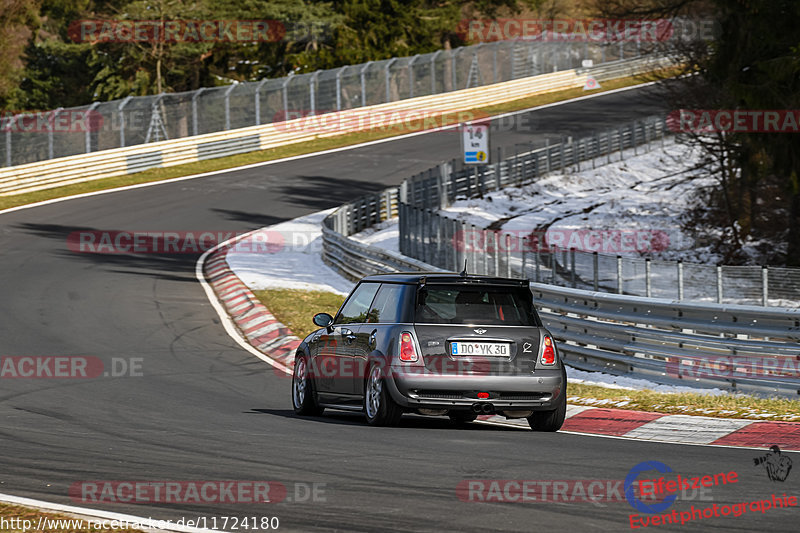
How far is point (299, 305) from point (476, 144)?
12.6 m

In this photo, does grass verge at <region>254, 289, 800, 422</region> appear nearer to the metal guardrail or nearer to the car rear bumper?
the metal guardrail

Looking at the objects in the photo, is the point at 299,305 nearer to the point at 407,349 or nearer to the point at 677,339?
the point at 677,339

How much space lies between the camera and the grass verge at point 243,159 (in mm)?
38562

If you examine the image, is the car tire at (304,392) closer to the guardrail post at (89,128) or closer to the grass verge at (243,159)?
the grass verge at (243,159)

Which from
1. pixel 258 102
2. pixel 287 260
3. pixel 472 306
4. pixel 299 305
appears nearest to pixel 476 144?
pixel 287 260

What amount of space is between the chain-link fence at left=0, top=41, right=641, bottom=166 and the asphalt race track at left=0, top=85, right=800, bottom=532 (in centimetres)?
1546

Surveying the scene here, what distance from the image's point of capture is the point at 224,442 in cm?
944

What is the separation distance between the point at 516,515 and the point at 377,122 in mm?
46736

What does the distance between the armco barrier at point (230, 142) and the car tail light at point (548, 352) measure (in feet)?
91.3

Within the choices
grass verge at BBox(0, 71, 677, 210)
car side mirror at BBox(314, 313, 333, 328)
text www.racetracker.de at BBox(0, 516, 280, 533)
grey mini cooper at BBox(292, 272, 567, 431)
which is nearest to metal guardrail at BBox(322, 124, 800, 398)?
grey mini cooper at BBox(292, 272, 567, 431)

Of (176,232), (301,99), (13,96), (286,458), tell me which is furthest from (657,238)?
(13,96)

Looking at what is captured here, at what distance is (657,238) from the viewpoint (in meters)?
36.6

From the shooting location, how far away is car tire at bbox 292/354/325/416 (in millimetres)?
12016

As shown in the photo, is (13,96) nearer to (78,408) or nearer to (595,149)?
(595,149)
